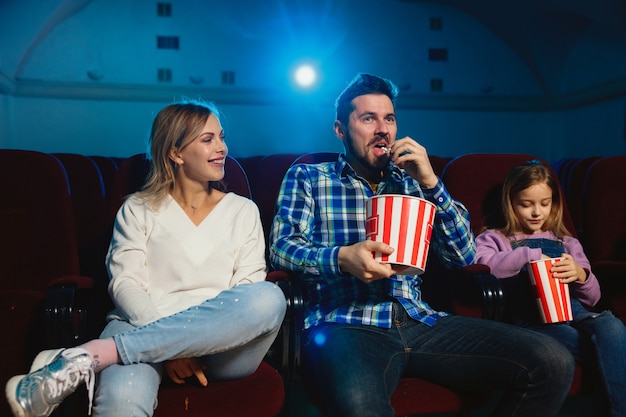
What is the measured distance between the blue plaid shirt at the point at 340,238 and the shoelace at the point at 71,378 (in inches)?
23.3

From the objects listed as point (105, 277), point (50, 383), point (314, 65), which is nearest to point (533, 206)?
point (105, 277)

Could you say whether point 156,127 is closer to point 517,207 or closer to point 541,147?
point 517,207

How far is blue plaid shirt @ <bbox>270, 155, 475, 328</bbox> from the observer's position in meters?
1.60

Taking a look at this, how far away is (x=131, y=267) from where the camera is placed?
5.22 feet

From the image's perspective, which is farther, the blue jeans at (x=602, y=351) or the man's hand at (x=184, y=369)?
the blue jeans at (x=602, y=351)

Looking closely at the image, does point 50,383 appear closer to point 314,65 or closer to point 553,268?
point 553,268

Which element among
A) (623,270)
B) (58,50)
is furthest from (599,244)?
(58,50)

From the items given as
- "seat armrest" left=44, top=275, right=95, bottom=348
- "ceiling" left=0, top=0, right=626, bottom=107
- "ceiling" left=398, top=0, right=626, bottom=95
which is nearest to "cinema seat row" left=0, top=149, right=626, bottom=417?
"seat armrest" left=44, top=275, right=95, bottom=348

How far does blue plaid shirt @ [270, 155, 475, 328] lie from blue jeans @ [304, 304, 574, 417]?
74mm

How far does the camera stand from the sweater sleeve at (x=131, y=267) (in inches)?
58.7

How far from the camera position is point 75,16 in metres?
8.78

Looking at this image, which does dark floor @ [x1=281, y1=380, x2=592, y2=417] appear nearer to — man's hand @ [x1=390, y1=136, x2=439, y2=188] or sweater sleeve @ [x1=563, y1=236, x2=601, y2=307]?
sweater sleeve @ [x1=563, y1=236, x2=601, y2=307]

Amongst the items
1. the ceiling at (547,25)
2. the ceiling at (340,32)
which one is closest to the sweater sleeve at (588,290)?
the ceiling at (547,25)

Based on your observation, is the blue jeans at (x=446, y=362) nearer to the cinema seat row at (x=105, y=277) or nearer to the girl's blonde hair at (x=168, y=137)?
the cinema seat row at (x=105, y=277)
